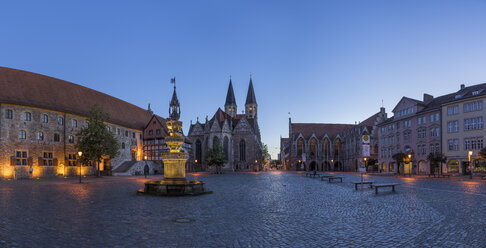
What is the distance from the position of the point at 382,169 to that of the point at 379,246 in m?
63.0

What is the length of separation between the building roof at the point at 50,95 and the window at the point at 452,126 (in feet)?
176

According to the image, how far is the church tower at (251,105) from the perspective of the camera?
11606cm

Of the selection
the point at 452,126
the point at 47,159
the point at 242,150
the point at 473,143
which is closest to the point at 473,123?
the point at 473,143

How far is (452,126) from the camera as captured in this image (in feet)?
150

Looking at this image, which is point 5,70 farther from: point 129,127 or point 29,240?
point 29,240

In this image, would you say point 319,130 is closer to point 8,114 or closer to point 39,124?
point 39,124

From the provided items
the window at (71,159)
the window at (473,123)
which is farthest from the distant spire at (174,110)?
the window at (473,123)

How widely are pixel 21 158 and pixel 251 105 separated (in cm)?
8654

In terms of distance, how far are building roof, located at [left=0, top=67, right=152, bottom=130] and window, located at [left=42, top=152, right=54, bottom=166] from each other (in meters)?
6.12

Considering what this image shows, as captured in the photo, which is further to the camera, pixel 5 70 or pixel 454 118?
pixel 454 118

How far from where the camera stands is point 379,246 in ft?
20.5

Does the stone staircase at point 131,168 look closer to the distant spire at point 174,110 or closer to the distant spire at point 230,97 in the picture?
the distant spire at point 174,110

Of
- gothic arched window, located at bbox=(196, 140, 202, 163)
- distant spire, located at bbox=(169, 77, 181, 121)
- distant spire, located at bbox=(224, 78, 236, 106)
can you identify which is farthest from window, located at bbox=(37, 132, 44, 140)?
distant spire, located at bbox=(224, 78, 236, 106)

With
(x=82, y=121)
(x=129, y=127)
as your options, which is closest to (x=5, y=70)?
(x=82, y=121)
